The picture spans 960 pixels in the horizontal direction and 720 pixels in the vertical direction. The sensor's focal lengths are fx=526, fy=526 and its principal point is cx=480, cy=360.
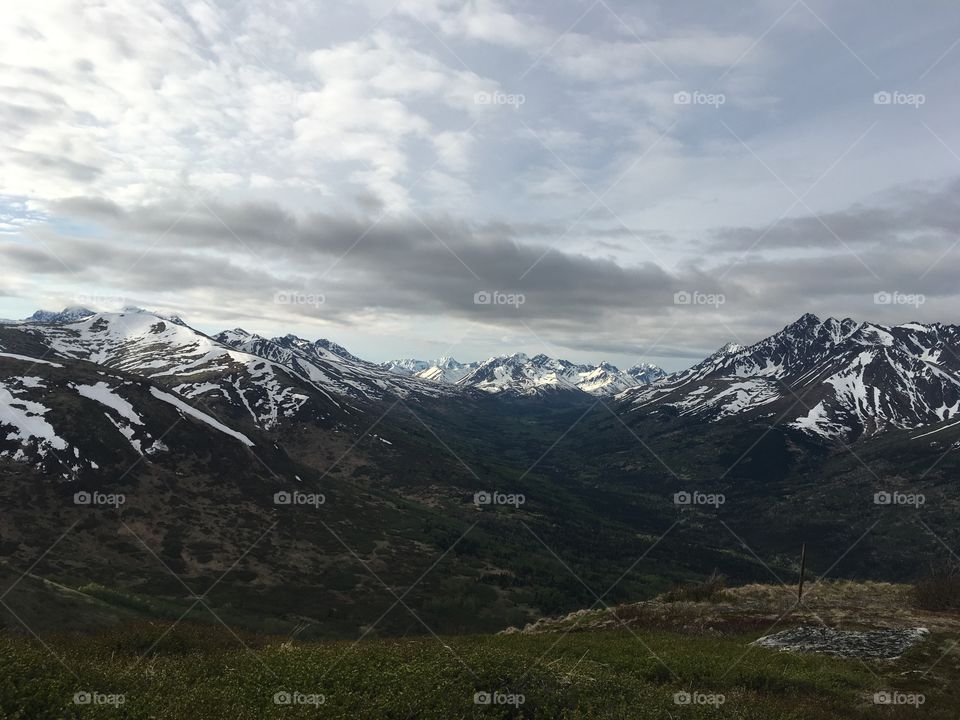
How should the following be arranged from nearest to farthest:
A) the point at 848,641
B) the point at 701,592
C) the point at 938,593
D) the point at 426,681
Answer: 1. the point at 426,681
2. the point at 848,641
3. the point at 938,593
4. the point at 701,592

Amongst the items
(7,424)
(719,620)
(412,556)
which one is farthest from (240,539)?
(719,620)

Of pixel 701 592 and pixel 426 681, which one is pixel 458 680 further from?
pixel 701 592

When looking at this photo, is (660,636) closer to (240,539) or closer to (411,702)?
(411,702)

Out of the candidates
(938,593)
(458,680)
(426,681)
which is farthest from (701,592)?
(426,681)

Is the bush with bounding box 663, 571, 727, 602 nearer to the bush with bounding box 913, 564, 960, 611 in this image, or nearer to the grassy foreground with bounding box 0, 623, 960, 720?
the bush with bounding box 913, 564, 960, 611

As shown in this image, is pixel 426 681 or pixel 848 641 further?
pixel 848 641

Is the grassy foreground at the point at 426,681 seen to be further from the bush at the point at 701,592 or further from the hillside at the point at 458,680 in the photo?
the bush at the point at 701,592
